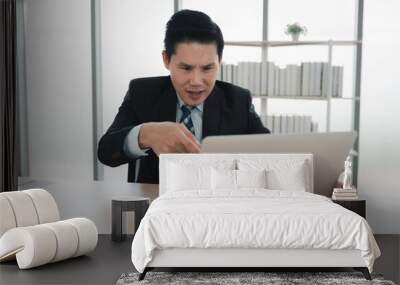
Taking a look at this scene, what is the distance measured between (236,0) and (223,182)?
6.84ft

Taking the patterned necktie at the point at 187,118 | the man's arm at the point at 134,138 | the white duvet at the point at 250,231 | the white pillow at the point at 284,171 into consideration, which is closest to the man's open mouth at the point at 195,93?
the patterned necktie at the point at 187,118

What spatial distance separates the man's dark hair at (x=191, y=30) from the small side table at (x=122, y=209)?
5.10ft

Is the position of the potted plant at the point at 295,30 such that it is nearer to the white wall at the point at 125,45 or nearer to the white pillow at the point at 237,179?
the white wall at the point at 125,45

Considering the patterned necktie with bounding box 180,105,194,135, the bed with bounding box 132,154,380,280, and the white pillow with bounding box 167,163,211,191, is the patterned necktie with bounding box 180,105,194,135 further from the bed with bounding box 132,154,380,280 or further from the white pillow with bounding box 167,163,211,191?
the bed with bounding box 132,154,380,280

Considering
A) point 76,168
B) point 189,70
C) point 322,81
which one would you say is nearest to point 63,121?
point 76,168

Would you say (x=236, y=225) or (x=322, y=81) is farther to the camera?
(x=322, y=81)

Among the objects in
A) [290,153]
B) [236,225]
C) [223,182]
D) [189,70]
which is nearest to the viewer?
[236,225]

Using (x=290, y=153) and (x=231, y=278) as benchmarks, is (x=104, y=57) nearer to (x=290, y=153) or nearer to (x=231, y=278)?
(x=290, y=153)

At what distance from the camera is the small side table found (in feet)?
19.5

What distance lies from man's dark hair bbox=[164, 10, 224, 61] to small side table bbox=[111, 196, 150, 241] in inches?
61.2

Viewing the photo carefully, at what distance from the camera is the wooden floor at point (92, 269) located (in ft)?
14.8

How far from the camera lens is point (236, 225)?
14.2ft

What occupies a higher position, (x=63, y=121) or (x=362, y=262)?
(x=63, y=121)

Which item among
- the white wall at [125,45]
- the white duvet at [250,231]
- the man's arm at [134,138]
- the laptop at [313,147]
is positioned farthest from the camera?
the white wall at [125,45]
